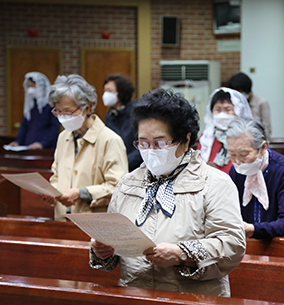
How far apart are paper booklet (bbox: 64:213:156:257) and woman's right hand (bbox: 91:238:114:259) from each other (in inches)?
2.7

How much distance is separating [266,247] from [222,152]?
0.83 m

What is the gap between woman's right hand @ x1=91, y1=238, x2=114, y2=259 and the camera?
1401 mm

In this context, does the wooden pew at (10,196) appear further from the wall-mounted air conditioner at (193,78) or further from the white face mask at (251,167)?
the wall-mounted air conditioner at (193,78)

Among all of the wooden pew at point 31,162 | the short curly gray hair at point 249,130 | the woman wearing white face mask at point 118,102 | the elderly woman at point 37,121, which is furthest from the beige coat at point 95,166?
the elderly woman at point 37,121

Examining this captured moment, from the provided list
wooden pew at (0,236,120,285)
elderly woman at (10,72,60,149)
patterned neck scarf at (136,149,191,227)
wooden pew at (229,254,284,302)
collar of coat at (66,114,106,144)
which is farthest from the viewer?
elderly woman at (10,72,60,149)

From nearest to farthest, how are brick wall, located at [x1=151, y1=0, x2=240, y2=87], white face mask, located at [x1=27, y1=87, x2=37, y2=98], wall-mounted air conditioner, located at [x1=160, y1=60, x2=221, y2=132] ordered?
white face mask, located at [x1=27, y1=87, x2=37, y2=98]
wall-mounted air conditioner, located at [x1=160, y1=60, x2=221, y2=132]
brick wall, located at [x1=151, y1=0, x2=240, y2=87]

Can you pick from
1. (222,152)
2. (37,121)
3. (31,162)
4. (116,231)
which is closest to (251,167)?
(222,152)

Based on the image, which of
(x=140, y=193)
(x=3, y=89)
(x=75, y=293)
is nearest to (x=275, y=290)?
(x=140, y=193)

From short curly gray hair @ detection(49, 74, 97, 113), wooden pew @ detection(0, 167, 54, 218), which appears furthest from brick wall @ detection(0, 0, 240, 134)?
short curly gray hair @ detection(49, 74, 97, 113)

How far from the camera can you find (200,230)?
1.38 m

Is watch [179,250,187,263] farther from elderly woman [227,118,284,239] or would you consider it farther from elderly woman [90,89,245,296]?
elderly woman [227,118,284,239]

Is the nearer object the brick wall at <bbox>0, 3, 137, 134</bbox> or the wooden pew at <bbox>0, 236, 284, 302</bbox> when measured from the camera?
the wooden pew at <bbox>0, 236, 284, 302</bbox>

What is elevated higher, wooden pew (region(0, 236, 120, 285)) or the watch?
the watch

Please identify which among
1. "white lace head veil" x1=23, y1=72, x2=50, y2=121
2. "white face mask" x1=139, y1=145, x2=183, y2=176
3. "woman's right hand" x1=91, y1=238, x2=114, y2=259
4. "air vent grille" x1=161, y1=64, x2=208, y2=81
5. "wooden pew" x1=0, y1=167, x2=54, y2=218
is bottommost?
"wooden pew" x1=0, y1=167, x2=54, y2=218
